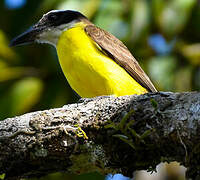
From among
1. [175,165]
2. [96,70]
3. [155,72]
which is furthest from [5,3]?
[175,165]

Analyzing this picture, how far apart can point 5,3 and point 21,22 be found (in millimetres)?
617

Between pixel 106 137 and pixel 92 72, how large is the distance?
1.44m

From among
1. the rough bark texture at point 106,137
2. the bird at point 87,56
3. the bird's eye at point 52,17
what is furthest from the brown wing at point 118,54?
the rough bark texture at point 106,137

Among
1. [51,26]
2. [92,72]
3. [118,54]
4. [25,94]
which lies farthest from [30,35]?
[92,72]

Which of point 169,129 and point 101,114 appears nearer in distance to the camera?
point 169,129

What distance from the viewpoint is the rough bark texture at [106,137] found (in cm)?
285

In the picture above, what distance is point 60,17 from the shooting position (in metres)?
5.41

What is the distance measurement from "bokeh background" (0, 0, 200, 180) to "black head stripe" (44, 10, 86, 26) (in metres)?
0.17

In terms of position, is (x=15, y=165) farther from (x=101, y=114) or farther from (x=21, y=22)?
(x=21, y=22)

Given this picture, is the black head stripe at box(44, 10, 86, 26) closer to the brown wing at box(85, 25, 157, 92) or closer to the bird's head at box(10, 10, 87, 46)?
the bird's head at box(10, 10, 87, 46)

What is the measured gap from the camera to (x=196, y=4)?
237 inches

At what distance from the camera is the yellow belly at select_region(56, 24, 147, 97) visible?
14.8 feet

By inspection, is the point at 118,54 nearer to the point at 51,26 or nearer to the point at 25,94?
the point at 51,26

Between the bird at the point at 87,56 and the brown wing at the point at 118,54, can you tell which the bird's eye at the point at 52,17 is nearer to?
the bird at the point at 87,56
